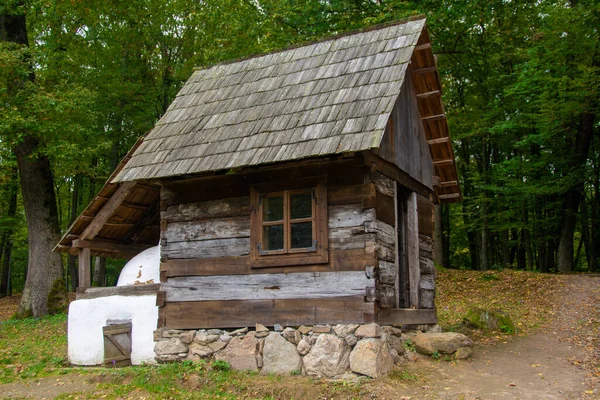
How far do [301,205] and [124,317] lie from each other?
4.13 m

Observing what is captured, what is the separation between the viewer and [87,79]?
71.8 feet

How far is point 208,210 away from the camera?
968 cm

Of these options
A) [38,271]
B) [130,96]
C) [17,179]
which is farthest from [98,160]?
[38,271]

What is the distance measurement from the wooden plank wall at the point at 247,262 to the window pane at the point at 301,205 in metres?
0.32

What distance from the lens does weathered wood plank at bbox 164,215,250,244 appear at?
927cm

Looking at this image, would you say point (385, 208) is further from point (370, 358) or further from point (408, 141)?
point (370, 358)

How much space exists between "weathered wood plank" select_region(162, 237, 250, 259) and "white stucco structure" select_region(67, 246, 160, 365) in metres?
0.93

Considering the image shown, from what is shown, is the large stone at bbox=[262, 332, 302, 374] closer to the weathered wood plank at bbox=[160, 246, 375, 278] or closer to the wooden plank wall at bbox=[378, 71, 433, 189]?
the weathered wood plank at bbox=[160, 246, 375, 278]

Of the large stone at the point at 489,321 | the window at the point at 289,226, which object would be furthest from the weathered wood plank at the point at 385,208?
the large stone at the point at 489,321

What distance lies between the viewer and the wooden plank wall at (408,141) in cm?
930

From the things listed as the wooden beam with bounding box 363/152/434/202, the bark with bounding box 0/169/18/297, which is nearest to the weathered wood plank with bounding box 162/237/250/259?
the wooden beam with bounding box 363/152/434/202

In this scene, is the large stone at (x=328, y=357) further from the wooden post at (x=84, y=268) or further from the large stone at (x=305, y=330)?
the wooden post at (x=84, y=268)

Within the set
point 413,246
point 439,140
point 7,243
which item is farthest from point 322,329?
point 7,243

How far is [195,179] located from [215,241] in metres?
1.19
